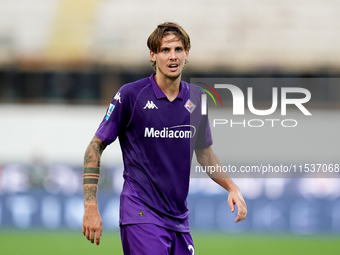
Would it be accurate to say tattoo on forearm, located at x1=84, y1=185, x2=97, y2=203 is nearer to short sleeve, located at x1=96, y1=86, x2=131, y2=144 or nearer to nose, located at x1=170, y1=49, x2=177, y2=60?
short sleeve, located at x1=96, y1=86, x2=131, y2=144

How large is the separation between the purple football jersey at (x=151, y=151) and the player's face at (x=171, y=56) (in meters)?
0.18

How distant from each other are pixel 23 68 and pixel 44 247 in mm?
6542

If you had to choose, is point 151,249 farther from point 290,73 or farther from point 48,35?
point 48,35

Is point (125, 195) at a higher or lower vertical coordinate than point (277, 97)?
lower

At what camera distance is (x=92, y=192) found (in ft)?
12.4

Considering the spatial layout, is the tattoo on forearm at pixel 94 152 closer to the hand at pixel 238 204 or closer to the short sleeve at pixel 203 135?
the short sleeve at pixel 203 135

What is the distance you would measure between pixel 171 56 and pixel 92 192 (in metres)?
1.02

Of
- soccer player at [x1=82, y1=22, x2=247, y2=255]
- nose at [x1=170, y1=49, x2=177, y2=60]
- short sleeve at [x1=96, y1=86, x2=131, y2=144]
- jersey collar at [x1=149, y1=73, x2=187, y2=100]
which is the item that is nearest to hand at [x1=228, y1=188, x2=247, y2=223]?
soccer player at [x1=82, y1=22, x2=247, y2=255]

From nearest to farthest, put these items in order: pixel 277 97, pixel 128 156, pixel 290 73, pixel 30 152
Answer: pixel 128 156
pixel 30 152
pixel 277 97
pixel 290 73

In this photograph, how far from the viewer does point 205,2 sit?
1795 cm

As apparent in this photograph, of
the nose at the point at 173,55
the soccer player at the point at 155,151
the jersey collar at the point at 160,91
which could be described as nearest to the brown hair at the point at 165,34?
the soccer player at the point at 155,151

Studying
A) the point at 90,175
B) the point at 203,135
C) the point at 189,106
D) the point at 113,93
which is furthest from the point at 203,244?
the point at 90,175

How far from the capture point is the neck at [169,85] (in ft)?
13.2

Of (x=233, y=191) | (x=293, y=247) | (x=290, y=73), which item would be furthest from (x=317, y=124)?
(x=233, y=191)
